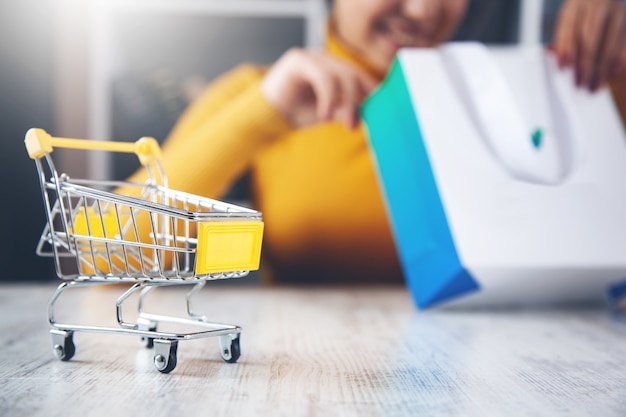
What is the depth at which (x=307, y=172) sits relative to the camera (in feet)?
A: 5.25

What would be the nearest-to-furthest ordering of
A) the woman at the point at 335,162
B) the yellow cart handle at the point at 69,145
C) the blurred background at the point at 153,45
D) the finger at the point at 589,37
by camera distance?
the yellow cart handle at the point at 69,145 → the finger at the point at 589,37 → the woman at the point at 335,162 → the blurred background at the point at 153,45

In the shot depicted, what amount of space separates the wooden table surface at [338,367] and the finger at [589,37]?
411 millimetres

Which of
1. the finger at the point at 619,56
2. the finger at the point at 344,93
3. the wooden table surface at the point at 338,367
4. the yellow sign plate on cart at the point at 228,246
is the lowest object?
the wooden table surface at the point at 338,367

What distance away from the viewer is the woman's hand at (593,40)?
3.75 feet

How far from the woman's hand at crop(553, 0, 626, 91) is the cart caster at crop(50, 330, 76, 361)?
90 cm

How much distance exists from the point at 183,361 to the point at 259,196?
3.49 feet

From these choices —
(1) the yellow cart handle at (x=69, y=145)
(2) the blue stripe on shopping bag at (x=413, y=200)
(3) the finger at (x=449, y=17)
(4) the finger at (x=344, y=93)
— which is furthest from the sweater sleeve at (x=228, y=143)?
(3) the finger at (x=449, y=17)

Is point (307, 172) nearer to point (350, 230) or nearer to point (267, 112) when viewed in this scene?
point (350, 230)

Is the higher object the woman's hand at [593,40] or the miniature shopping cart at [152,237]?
the woman's hand at [593,40]

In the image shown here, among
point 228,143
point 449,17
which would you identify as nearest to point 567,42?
point 449,17

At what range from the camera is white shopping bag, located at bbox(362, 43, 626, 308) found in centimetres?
95

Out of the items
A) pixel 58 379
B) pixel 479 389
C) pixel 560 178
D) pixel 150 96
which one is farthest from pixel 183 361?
pixel 150 96

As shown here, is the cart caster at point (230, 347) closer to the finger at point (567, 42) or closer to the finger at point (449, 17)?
the finger at point (567, 42)

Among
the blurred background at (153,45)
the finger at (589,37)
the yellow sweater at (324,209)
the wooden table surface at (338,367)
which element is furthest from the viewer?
the blurred background at (153,45)
